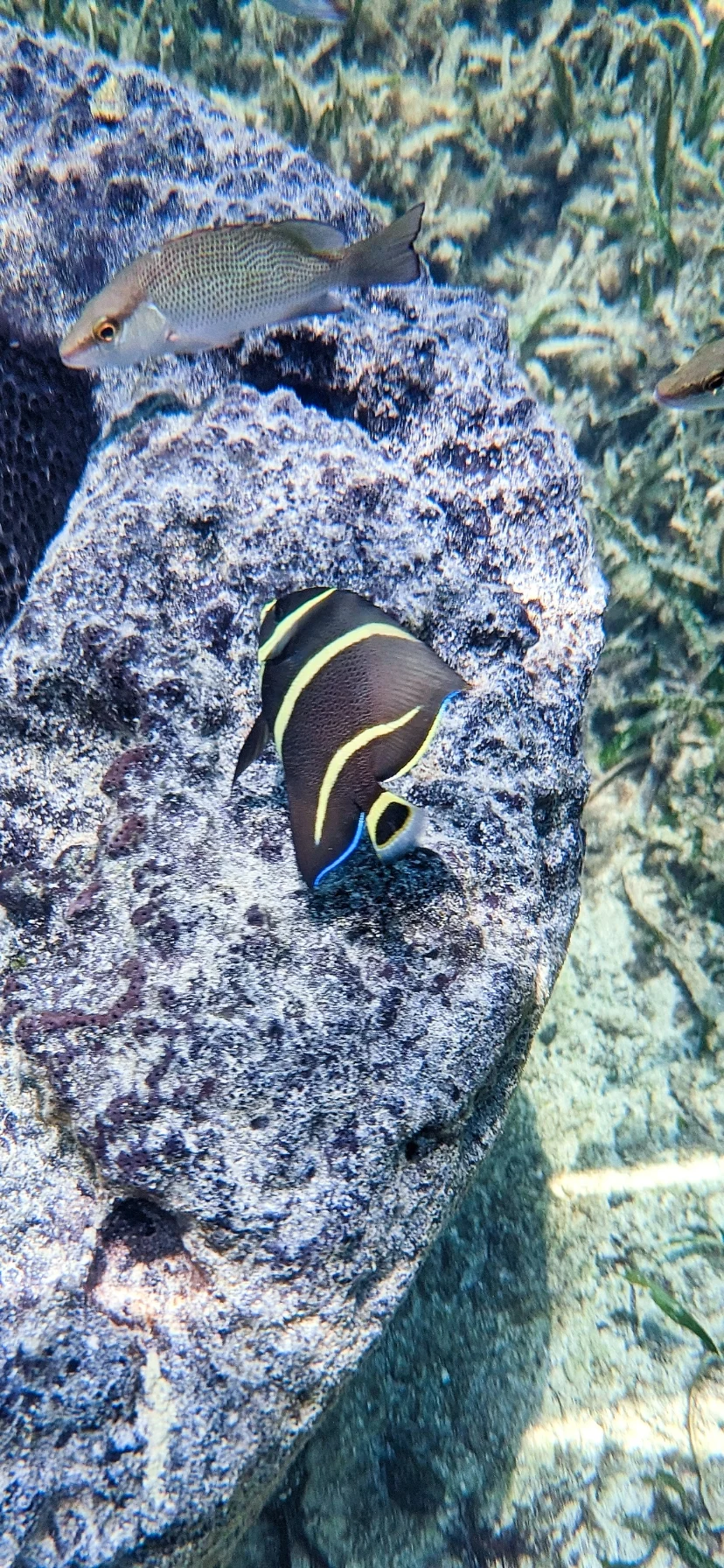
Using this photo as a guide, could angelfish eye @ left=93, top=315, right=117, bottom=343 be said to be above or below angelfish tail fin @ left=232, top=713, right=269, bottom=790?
above

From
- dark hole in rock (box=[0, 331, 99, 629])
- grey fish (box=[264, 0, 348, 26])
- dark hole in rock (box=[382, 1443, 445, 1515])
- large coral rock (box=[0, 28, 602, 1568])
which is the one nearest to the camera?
large coral rock (box=[0, 28, 602, 1568])

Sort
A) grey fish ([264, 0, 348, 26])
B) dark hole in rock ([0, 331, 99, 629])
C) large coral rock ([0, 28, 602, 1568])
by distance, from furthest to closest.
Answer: grey fish ([264, 0, 348, 26]), dark hole in rock ([0, 331, 99, 629]), large coral rock ([0, 28, 602, 1568])

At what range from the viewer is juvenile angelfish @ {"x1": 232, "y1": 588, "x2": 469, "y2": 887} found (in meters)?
1.38

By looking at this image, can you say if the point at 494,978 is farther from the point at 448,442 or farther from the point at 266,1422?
the point at 448,442

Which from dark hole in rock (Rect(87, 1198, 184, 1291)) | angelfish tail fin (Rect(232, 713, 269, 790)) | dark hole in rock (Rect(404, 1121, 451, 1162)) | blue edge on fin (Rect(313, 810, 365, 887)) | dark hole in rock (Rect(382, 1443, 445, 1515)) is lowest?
dark hole in rock (Rect(382, 1443, 445, 1515))

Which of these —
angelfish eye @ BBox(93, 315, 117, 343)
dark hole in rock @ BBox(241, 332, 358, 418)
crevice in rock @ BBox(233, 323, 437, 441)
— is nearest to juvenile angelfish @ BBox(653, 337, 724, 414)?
crevice in rock @ BBox(233, 323, 437, 441)

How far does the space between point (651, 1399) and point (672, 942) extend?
1548mm

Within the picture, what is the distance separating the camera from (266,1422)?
1559mm

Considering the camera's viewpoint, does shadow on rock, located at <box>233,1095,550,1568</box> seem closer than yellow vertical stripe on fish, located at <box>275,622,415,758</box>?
No

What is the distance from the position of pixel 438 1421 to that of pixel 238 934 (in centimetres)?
195

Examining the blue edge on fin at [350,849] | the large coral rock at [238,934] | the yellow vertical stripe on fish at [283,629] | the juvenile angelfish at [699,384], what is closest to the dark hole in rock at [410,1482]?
the large coral rock at [238,934]

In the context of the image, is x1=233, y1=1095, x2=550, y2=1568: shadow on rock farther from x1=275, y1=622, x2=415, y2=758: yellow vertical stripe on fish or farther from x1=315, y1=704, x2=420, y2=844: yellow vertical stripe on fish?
x1=275, y1=622, x2=415, y2=758: yellow vertical stripe on fish

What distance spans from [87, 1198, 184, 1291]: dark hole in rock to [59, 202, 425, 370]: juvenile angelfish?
2223mm

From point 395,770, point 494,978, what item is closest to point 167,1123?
point 494,978
